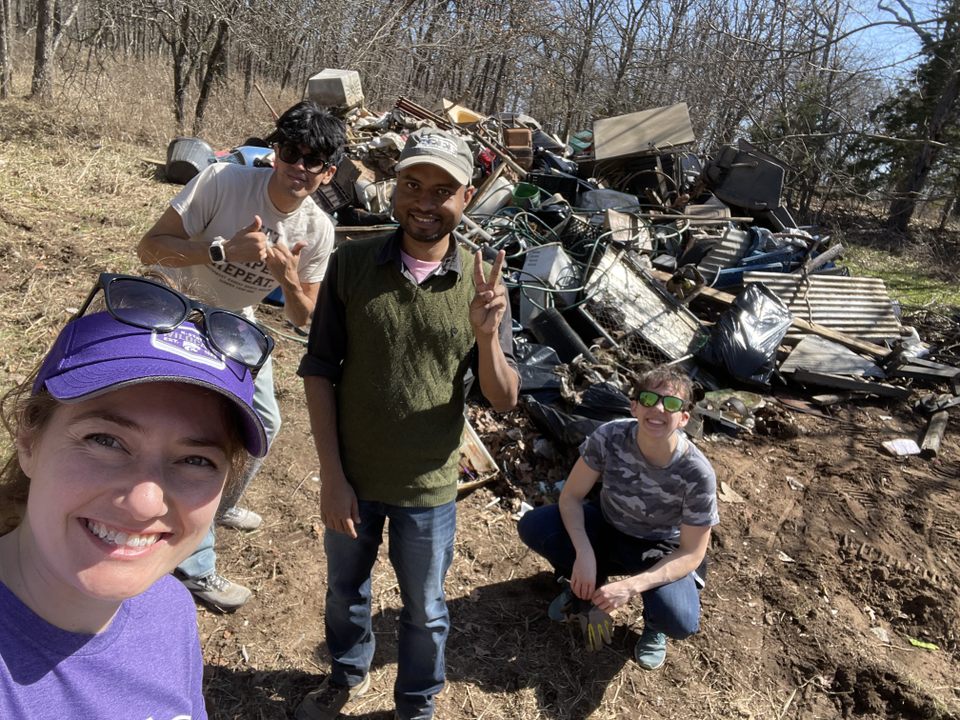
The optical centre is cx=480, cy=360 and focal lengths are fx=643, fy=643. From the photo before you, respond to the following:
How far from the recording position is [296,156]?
2275 mm

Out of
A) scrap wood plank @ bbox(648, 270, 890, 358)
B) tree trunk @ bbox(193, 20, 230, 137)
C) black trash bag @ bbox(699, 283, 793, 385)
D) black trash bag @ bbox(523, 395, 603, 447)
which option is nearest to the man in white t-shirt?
black trash bag @ bbox(523, 395, 603, 447)

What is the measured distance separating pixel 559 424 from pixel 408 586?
2.40 meters

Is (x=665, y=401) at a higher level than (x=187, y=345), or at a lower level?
lower

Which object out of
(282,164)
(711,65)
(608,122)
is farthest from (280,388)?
(711,65)

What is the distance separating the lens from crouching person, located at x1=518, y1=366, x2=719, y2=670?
104 inches

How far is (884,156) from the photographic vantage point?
54.6 ft

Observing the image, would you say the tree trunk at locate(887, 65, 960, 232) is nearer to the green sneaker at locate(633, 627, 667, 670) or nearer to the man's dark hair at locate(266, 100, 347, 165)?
the green sneaker at locate(633, 627, 667, 670)

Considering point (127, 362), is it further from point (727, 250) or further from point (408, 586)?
point (727, 250)

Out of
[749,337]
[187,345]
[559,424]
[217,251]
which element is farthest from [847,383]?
[187,345]

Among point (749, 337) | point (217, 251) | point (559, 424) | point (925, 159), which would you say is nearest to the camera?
point (217, 251)

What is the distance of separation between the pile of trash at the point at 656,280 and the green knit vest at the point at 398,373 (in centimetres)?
240

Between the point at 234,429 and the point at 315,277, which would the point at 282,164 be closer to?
the point at 315,277

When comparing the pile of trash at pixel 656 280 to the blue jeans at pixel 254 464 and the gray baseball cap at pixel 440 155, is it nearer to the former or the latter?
the blue jeans at pixel 254 464

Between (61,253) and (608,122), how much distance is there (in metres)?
7.68
